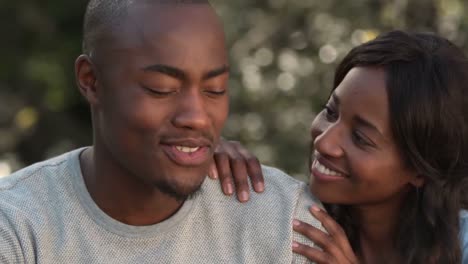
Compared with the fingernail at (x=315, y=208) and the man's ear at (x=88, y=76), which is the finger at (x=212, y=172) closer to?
the fingernail at (x=315, y=208)

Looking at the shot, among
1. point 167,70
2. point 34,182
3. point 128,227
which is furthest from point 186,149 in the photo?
point 34,182

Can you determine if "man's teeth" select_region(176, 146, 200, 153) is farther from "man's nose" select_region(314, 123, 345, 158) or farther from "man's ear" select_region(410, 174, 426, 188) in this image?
"man's ear" select_region(410, 174, 426, 188)

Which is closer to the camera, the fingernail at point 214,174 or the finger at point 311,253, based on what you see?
A: the finger at point 311,253

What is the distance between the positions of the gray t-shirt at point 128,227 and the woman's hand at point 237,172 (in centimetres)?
3

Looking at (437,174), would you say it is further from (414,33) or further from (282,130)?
(282,130)

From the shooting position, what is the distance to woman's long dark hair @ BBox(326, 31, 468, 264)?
3.35 meters

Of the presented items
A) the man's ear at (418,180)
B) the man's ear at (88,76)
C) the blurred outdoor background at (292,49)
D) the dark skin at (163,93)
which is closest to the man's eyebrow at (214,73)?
the dark skin at (163,93)

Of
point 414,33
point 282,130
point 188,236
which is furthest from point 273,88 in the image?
point 188,236

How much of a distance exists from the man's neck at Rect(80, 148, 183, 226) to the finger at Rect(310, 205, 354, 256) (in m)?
0.49

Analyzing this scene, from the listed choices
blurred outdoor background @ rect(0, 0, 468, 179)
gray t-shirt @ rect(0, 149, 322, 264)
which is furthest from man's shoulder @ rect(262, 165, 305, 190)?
blurred outdoor background @ rect(0, 0, 468, 179)

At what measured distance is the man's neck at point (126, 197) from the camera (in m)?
3.19

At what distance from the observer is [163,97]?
297cm

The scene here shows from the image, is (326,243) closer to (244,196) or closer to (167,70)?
(244,196)

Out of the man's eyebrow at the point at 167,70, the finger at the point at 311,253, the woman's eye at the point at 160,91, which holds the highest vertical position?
the man's eyebrow at the point at 167,70
